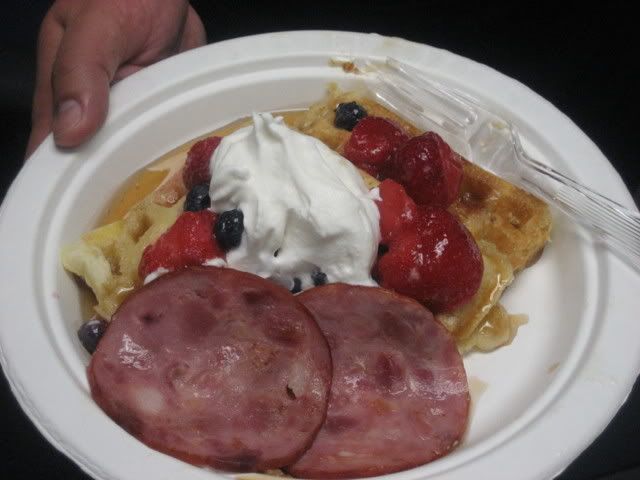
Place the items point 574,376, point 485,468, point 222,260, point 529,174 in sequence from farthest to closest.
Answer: point 529,174 → point 222,260 → point 574,376 → point 485,468

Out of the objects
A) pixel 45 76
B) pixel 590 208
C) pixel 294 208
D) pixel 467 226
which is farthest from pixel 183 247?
pixel 45 76

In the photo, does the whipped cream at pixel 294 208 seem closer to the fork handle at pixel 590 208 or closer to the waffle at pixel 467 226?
the waffle at pixel 467 226

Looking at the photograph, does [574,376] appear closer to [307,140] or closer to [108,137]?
[307,140]

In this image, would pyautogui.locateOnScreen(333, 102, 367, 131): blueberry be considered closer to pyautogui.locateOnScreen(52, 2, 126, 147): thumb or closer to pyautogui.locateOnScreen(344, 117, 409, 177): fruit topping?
pyautogui.locateOnScreen(344, 117, 409, 177): fruit topping

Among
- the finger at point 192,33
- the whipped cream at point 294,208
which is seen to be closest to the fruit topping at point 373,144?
the whipped cream at point 294,208

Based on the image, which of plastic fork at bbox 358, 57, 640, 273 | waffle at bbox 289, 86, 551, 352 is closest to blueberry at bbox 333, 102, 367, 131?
waffle at bbox 289, 86, 551, 352

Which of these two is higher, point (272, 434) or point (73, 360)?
point (272, 434)

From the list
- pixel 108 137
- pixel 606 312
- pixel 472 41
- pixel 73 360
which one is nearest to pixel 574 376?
pixel 606 312
